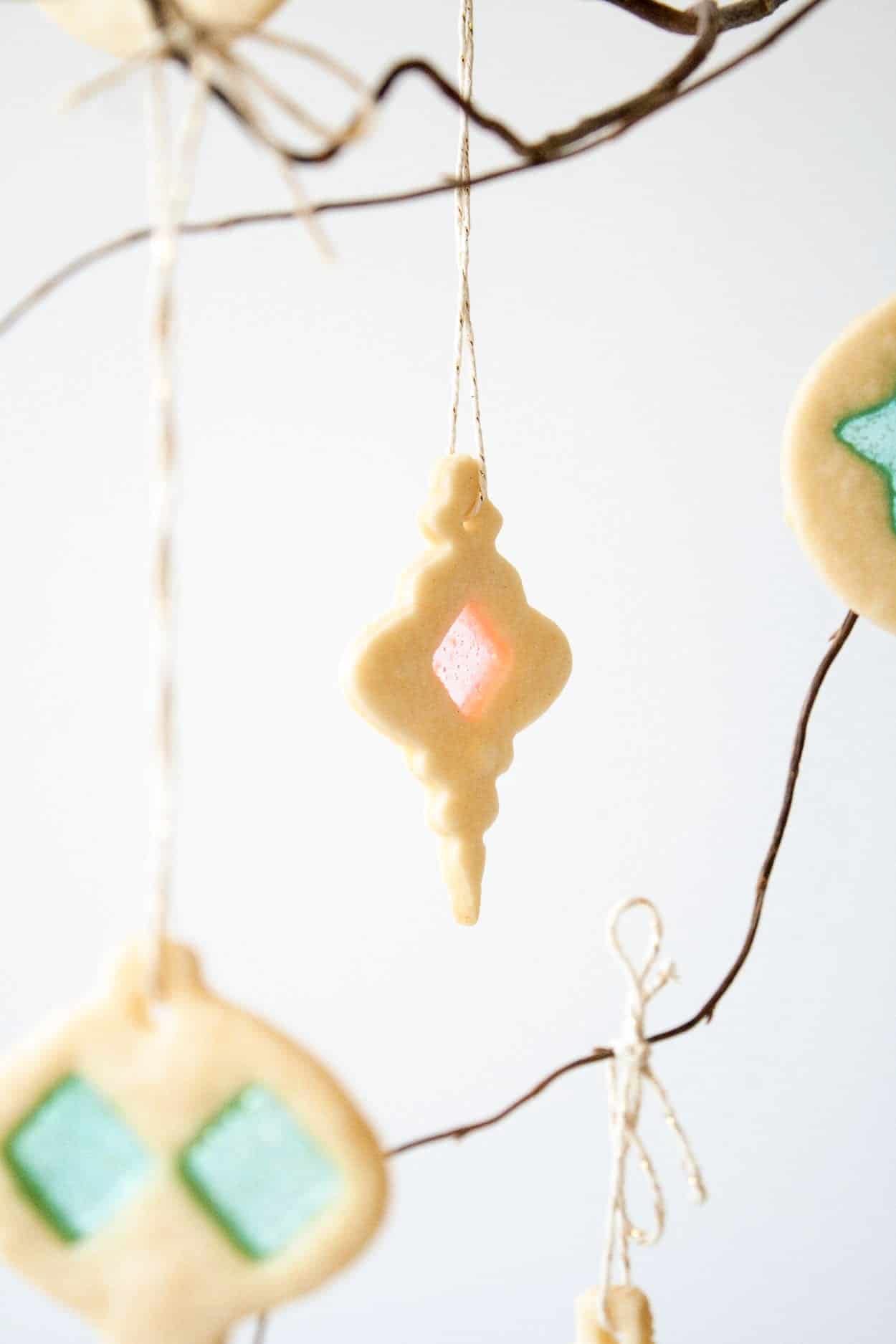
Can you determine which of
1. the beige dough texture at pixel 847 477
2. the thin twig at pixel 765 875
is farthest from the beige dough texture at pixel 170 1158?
the beige dough texture at pixel 847 477

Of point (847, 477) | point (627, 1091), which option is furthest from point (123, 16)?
point (627, 1091)

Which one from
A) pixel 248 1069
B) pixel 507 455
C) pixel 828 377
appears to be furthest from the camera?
pixel 507 455

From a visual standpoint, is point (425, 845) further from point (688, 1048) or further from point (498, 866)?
point (688, 1048)

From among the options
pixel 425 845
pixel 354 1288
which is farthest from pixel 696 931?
pixel 354 1288

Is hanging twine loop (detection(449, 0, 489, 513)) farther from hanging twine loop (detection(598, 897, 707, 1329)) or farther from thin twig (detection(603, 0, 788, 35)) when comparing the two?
hanging twine loop (detection(598, 897, 707, 1329))

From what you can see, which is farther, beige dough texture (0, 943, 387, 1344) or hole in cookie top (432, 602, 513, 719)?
hole in cookie top (432, 602, 513, 719)

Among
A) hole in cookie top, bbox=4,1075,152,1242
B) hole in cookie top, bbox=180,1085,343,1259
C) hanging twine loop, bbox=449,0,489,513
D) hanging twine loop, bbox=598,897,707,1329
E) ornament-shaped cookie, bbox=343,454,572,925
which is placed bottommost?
hanging twine loop, bbox=598,897,707,1329

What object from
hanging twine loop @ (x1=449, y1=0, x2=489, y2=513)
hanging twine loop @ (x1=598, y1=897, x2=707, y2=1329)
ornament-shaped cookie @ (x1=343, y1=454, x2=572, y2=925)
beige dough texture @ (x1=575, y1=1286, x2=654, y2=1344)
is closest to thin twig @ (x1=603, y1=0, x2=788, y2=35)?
hanging twine loop @ (x1=449, y1=0, x2=489, y2=513)
